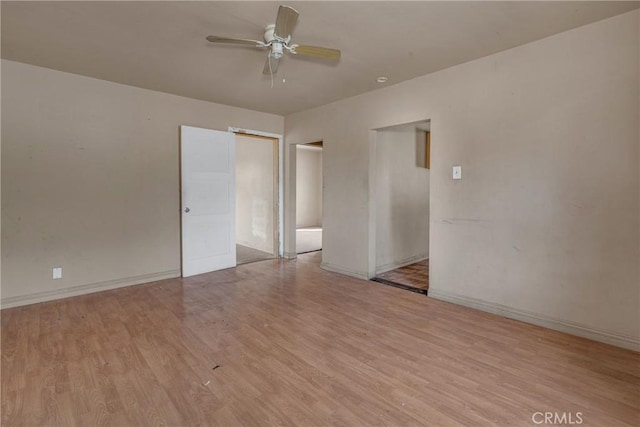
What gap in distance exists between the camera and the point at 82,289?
360cm

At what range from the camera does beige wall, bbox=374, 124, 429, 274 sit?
175 inches

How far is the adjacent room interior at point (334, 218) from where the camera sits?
1936 millimetres

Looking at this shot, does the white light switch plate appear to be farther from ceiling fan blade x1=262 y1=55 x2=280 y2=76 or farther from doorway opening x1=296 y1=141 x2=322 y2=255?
doorway opening x1=296 y1=141 x2=322 y2=255

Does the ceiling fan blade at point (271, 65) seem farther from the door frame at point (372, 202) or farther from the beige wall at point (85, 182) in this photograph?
the beige wall at point (85, 182)

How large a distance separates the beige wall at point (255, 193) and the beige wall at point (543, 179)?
2.80 metres

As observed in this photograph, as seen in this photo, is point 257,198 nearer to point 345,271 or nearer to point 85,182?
point 345,271

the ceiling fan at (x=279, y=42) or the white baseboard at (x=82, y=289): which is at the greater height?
the ceiling fan at (x=279, y=42)

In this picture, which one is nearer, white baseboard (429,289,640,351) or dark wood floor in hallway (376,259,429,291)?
white baseboard (429,289,640,351)

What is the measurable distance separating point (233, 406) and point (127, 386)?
72cm

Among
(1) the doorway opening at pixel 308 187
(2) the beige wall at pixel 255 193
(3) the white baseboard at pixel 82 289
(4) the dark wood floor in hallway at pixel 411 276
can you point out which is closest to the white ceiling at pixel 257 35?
Answer: (2) the beige wall at pixel 255 193

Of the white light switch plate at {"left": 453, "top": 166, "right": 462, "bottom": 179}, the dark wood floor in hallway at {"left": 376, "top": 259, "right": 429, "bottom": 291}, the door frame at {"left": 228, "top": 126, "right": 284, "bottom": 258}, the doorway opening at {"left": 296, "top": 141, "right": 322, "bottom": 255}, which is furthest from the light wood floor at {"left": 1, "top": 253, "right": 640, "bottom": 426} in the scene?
the doorway opening at {"left": 296, "top": 141, "right": 322, "bottom": 255}

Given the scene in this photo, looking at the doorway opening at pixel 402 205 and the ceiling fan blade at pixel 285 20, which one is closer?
the ceiling fan blade at pixel 285 20

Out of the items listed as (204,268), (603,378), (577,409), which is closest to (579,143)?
(603,378)

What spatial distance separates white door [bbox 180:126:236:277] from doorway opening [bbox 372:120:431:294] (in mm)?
2214
